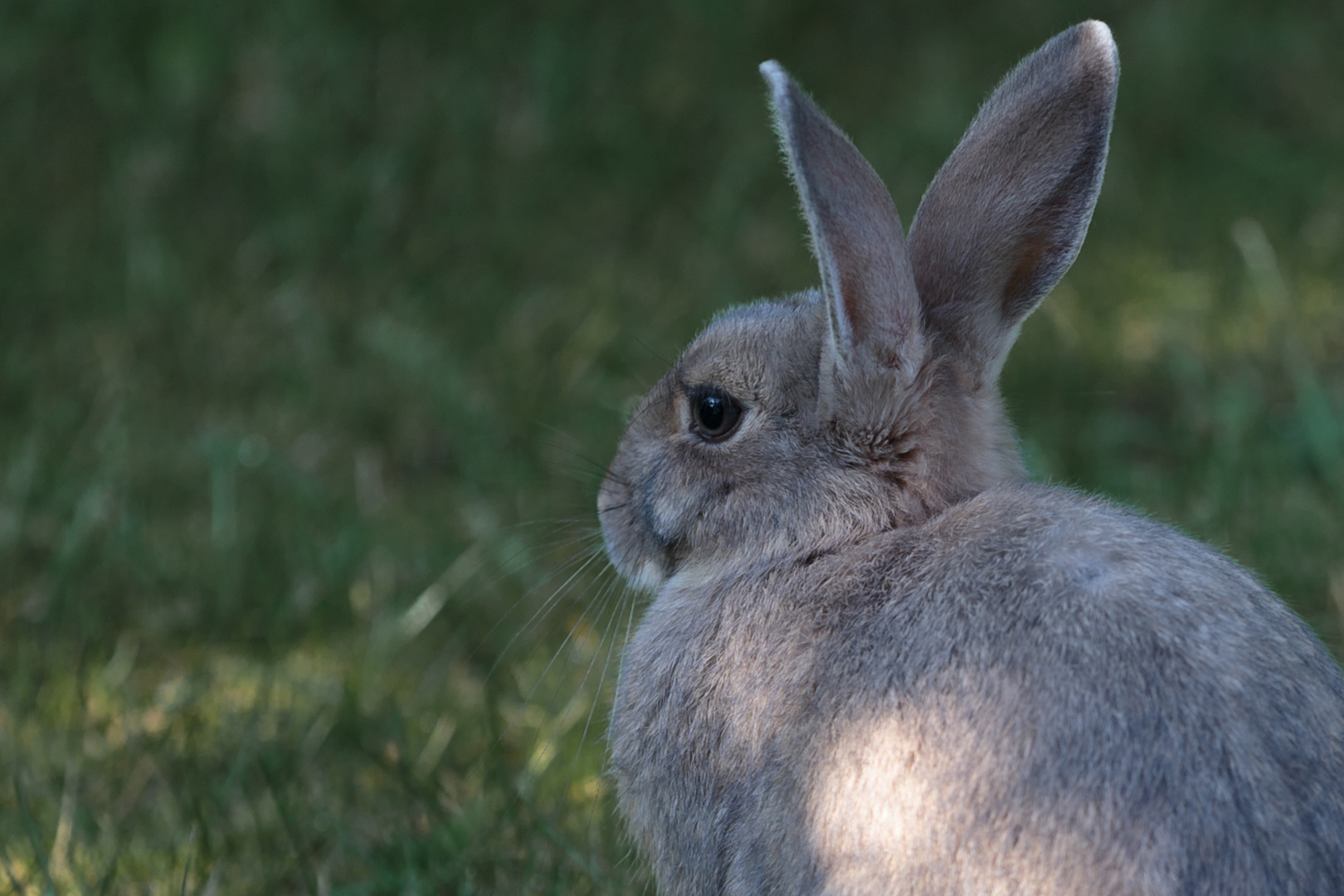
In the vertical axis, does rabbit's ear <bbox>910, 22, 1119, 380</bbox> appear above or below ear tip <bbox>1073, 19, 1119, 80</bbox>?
below

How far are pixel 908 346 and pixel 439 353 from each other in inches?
120

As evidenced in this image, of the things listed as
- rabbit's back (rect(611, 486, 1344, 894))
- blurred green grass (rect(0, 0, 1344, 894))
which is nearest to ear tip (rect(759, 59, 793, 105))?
rabbit's back (rect(611, 486, 1344, 894))

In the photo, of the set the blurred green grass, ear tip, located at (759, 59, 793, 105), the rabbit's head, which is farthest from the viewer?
the blurred green grass

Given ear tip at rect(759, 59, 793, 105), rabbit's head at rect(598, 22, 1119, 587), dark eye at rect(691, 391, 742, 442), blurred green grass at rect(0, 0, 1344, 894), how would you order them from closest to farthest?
ear tip at rect(759, 59, 793, 105)
rabbit's head at rect(598, 22, 1119, 587)
dark eye at rect(691, 391, 742, 442)
blurred green grass at rect(0, 0, 1344, 894)

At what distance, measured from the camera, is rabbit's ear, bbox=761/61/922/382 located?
266 centimetres

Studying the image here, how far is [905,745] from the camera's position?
234 cm

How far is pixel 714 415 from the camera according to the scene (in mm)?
3143

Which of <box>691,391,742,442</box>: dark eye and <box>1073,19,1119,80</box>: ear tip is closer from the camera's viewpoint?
<box>1073,19,1119,80</box>: ear tip

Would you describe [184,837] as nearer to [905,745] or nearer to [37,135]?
[905,745]

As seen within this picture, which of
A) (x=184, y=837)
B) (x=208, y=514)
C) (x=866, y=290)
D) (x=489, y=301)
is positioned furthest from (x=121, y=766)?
(x=489, y=301)

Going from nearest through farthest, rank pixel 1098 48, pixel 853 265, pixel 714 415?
pixel 853 265 < pixel 1098 48 < pixel 714 415

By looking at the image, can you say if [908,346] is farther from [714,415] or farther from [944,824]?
[944,824]

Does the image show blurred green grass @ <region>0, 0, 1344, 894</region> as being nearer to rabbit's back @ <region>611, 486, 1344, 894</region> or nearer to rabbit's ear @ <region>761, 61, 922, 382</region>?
rabbit's back @ <region>611, 486, 1344, 894</region>

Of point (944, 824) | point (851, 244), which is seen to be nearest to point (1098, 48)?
point (851, 244)
